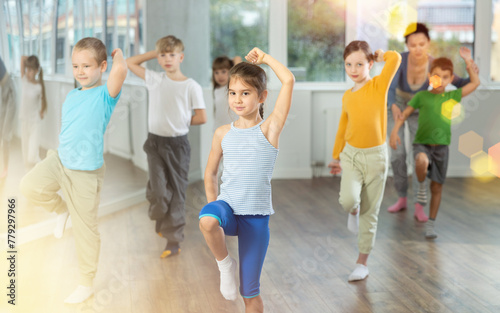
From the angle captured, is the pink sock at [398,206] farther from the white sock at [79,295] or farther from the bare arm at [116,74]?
the bare arm at [116,74]

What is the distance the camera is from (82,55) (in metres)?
2.45

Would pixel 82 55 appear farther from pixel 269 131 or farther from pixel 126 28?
pixel 126 28

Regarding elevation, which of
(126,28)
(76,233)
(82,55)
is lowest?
(76,233)

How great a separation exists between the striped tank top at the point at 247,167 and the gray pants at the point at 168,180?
1292mm

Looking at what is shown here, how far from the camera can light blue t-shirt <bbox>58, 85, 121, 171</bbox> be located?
8.21 ft

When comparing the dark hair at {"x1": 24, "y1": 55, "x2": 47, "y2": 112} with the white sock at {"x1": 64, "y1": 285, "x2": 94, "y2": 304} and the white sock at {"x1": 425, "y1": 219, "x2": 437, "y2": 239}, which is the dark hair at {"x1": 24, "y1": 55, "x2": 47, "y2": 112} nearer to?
the white sock at {"x1": 64, "y1": 285, "x2": 94, "y2": 304}

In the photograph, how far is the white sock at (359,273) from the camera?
2969 mm

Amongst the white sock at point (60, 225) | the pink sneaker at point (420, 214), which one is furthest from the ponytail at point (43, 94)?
the pink sneaker at point (420, 214)

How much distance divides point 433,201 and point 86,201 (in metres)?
2.19

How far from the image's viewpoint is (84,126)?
8.19 feet

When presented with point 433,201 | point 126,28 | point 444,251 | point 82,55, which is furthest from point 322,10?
point 82,55

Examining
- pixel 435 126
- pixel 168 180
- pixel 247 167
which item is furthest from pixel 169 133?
pixel 435 126

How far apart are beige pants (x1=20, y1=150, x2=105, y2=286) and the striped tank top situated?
0.75 meters

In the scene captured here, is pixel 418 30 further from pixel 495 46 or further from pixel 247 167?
pixel 247 167
